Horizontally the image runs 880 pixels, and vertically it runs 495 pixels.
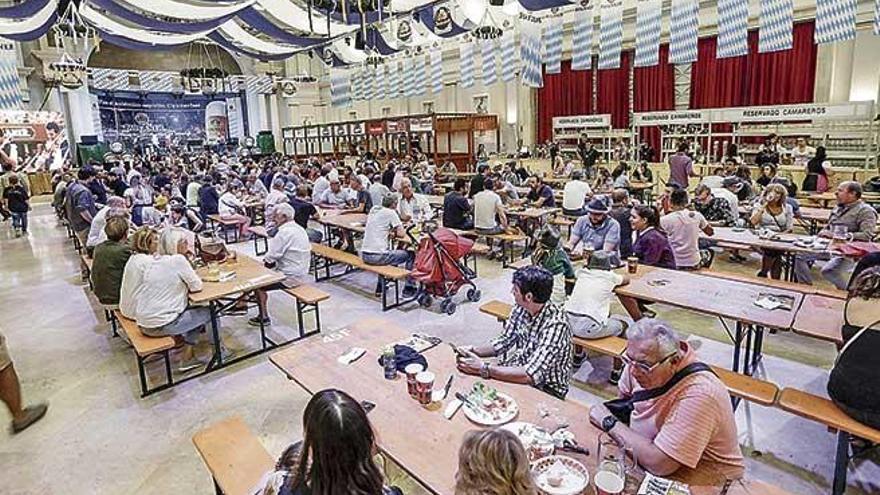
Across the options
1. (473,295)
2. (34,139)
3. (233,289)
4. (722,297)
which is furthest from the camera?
(34,139)

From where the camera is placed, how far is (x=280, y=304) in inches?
246

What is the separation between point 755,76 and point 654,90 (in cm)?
Answer: 267

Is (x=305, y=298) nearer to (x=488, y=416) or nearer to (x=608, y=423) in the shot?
(x=488, y=416)

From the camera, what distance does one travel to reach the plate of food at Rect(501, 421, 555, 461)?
1958 mm

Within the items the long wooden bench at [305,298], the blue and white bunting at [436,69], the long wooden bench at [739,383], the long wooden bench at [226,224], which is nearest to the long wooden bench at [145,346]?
the long wooden bench at [305,298]

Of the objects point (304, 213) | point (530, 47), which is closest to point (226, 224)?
point (304, 213)

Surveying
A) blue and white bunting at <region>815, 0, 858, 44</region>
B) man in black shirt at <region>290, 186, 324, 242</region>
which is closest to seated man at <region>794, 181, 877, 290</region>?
blue and white bunting at <region>815, 0, 858, 44</region>

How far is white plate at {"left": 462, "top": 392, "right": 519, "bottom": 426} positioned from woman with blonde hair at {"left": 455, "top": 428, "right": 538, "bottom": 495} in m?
0.75

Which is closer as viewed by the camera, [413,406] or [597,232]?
[413,406]

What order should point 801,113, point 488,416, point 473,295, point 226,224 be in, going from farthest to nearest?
1. point 801,113
2. point 226,224
3. point 473,295
4. point 488,416

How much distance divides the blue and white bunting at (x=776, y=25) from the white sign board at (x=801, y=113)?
7.37 feet

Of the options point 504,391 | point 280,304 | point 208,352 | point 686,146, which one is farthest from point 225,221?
point 686,146

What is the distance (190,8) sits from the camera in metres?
8.95

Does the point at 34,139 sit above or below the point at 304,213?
above
